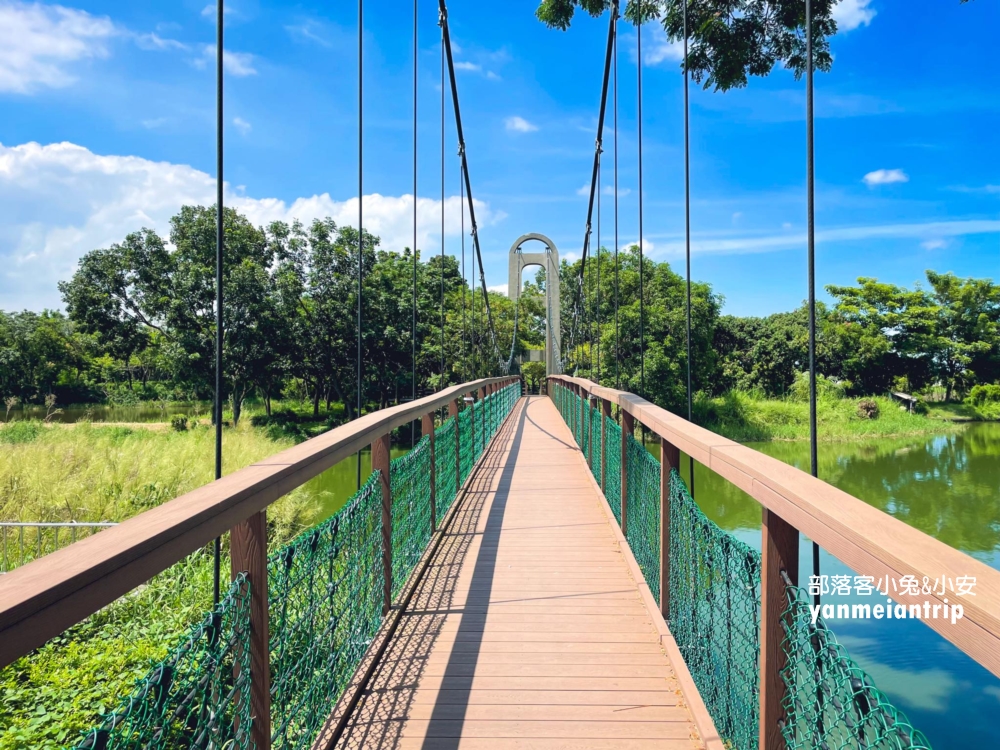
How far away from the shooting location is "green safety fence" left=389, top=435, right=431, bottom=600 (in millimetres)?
2045

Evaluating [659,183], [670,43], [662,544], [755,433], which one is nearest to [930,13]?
[659,183]

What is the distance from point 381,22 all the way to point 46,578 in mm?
6476

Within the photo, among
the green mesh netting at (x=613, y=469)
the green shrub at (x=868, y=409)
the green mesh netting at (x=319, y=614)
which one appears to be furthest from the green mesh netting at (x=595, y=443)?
the green shrub at (x=868, y=409)

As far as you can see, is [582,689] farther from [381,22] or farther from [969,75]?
[969,75]

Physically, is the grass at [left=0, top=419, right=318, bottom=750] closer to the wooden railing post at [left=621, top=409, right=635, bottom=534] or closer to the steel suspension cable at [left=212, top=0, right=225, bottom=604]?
the steel suspension cable at [left=212, top=0, right=225, bottom=604]

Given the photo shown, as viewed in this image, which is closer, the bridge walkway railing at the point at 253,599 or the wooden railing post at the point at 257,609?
the bridge walkway railing at the point at 253,599

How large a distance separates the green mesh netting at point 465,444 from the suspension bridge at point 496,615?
109cm

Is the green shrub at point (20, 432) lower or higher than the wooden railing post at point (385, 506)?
lower

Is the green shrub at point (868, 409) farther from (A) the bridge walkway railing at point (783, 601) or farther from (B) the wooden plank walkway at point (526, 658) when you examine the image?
(A) the bridge walkway railing at point (783, 601)

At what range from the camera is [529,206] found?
1577cm

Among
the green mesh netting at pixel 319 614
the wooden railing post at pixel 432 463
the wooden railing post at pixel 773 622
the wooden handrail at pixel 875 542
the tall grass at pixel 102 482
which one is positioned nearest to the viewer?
the wooden handrail at pixel 875 542

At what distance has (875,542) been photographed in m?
0.59

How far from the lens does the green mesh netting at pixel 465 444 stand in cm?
395

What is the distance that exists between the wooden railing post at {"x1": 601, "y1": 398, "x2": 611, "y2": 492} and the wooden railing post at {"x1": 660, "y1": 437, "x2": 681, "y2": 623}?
1.44m
